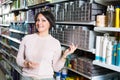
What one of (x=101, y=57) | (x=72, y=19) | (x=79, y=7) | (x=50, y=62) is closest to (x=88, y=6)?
(x=79, y=7)

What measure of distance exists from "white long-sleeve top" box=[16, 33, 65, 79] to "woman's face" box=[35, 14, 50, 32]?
0.30 feet

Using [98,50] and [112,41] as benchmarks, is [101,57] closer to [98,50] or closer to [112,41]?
[98,50]

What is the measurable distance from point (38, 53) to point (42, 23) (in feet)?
0.95

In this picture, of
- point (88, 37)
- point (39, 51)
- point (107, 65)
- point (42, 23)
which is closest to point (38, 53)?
point (39, 51)

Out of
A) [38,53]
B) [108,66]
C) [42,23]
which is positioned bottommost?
[108,66]

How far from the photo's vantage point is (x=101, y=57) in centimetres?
202

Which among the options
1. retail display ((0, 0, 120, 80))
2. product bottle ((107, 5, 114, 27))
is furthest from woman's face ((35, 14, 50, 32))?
product bottle ((107, 5, 114, 27))

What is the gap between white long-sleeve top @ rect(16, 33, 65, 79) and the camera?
2.02m

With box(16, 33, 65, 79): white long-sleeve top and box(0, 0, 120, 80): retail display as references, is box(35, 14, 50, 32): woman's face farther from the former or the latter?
box(0, 0, 120, 80): retail display

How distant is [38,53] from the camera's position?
6.64ft

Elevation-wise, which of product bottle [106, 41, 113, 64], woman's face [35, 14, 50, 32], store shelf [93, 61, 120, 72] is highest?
woman's face [35, 14, 50, 32]

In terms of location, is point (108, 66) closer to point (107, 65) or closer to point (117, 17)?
point (107, 65)

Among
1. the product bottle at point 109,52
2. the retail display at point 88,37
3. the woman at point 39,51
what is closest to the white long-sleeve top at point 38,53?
the woman at point 39,51

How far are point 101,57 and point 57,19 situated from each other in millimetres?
1077
